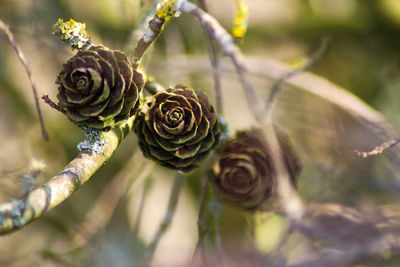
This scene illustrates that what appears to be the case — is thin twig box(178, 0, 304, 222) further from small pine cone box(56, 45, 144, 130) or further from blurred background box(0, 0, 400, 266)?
blurred background box(0, 0, 400, 266)

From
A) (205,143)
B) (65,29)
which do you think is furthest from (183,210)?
(65,29)

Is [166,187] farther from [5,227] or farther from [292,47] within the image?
[5,227]

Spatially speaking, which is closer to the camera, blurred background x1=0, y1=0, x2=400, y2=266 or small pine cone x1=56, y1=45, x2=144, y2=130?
small pine cone x1=56, y1=45, x2=144, y2=130

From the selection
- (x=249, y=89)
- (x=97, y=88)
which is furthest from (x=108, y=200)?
(x=249, y=89)

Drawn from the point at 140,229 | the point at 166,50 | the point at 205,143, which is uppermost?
the point at 166,50

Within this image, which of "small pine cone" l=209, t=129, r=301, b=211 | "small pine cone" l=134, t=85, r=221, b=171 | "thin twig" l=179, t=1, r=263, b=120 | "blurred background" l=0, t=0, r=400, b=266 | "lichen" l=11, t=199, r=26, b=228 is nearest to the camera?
"lichen" l=11, t=199, r=26, b=228

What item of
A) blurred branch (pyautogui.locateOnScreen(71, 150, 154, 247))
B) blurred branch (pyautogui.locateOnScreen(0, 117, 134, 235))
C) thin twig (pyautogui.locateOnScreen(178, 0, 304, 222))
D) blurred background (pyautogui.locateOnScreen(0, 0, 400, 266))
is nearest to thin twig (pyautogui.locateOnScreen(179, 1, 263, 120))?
thin twig (pyautogui.locateOnScreen(178, 0, 304, 222))
